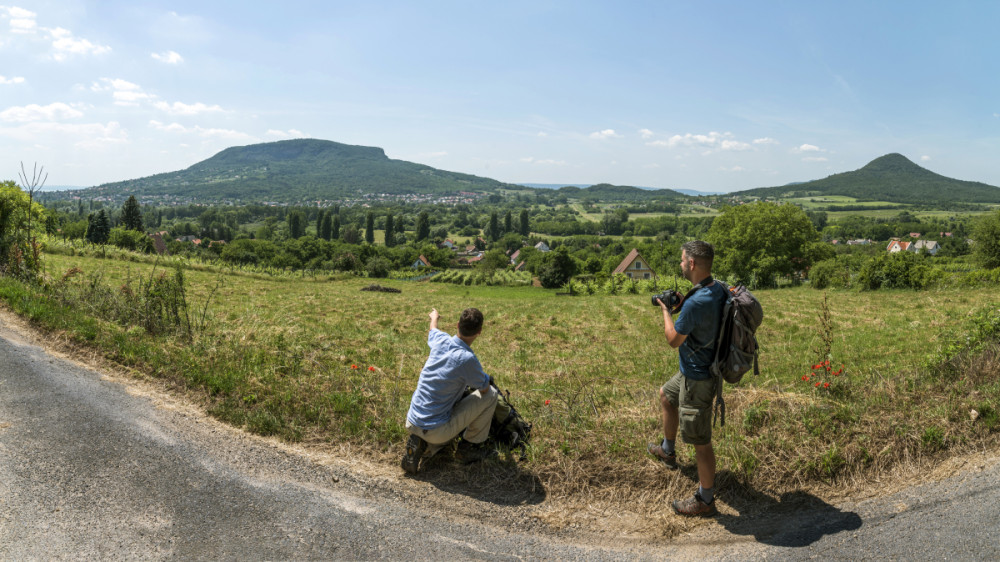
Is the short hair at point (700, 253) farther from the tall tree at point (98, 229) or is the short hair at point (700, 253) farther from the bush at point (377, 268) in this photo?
the tall tree at point (98, 229)

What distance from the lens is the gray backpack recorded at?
3.99 m

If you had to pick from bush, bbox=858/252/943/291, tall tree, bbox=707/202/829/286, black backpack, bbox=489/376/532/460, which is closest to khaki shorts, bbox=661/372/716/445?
black backpack, bbox=489/376/532/460

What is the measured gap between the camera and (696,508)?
4.19 metres

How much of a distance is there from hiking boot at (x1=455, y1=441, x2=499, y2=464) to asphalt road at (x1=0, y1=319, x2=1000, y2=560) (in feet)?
1.61

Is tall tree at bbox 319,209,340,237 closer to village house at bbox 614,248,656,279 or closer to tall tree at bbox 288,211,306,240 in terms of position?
tall tree at bbox 288,211,306,240

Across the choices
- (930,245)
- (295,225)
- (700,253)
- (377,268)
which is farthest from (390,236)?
(700,253)

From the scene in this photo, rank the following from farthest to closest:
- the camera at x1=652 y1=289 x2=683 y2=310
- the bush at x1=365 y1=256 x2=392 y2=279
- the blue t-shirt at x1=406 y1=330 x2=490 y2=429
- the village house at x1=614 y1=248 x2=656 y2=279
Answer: the bush at x1=365 y1=256 x2=392 y2=279, the village house at x1=614 y1=248 x2=656 y2=279, the blue t-shirt at x1=406 y1=330 x2=490 y2=429, the camera at x1=652 y1=289 x2=683 y2=310

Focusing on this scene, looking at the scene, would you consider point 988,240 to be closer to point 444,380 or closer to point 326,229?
point 444,380

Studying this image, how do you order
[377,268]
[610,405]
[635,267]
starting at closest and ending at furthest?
[610,405] → [635,267] → [377,268]

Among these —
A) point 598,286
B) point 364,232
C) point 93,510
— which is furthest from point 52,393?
point 364,232

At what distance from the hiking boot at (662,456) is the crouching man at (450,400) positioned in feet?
5.23

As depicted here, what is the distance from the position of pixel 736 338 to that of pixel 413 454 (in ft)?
10.3

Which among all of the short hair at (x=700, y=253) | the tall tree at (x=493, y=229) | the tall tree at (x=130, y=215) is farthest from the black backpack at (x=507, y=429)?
the tall tree at (x=493, y=229)

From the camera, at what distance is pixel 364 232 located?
169m
